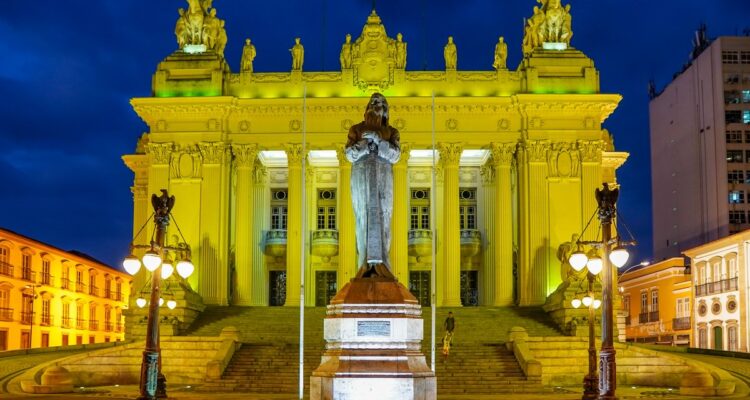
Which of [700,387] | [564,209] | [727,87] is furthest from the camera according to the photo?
[727,87]

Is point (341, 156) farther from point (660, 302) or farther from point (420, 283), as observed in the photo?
point (660, 302)

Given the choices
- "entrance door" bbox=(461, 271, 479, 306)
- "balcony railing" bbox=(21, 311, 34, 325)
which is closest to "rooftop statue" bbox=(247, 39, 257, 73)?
"entrance door" bbox=(461, 271, 479, 306)

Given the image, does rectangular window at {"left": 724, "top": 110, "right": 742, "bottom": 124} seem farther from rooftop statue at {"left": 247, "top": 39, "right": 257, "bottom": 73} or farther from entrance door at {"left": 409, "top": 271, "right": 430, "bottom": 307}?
rooftop statue at {"left": 247, "top": 39, "right": 257, "bottom": 73}

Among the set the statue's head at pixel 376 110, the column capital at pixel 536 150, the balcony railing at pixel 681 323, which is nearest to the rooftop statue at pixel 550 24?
the column capital at pixel 536 150

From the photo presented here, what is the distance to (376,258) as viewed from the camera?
53.7 ft


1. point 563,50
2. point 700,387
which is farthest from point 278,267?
point 700,387

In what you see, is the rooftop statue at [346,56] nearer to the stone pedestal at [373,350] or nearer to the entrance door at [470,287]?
the entrance door at [470,287]

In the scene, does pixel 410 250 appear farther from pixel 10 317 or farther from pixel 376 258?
pixel 376 258

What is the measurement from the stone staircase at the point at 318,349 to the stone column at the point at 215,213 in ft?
10.9

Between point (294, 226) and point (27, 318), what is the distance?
21.1 m

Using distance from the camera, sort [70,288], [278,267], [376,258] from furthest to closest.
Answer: [70,288] < [278,267] < [376,258]

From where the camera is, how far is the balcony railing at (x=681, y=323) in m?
64.7

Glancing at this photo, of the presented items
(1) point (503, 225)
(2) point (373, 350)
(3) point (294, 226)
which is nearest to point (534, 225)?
(1) point (503, 225)

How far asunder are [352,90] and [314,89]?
1.90 metres
